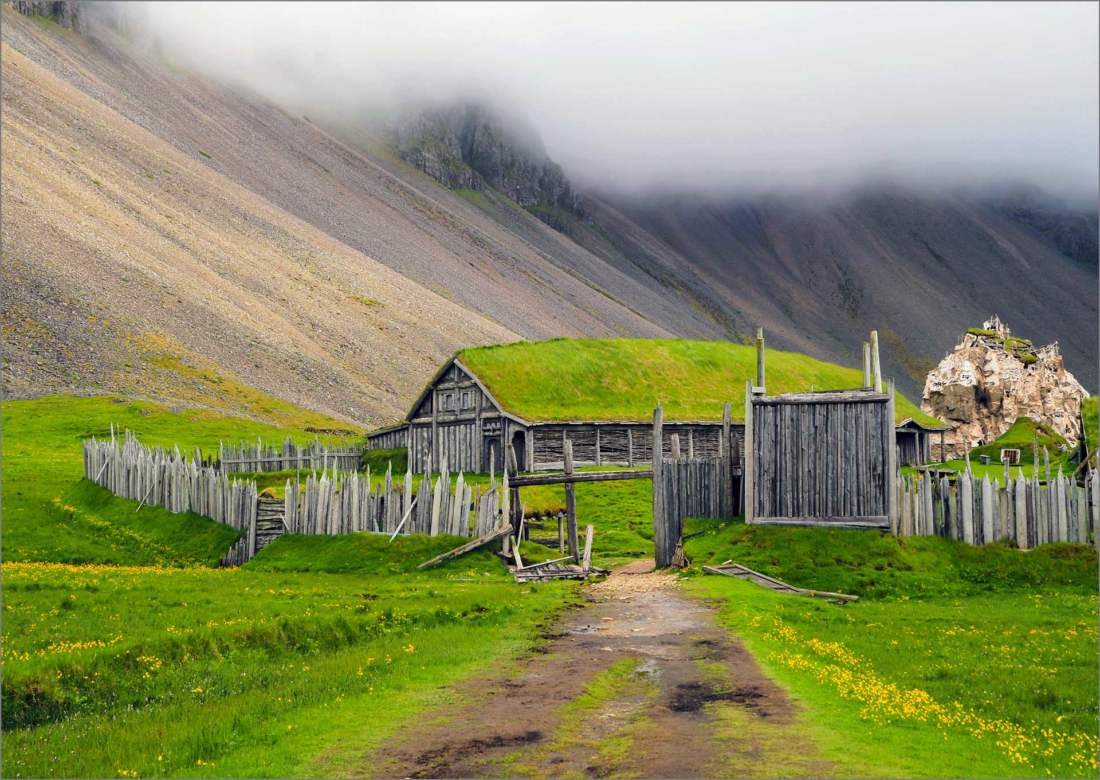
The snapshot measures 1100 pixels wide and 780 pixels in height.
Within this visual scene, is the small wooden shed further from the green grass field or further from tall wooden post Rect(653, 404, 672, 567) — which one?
tall wooden post Rect(653, 404, 672, 567)

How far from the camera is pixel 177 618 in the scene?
2255 cm

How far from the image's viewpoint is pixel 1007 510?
2864 cm

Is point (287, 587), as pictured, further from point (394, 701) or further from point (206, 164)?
point (206, 164)

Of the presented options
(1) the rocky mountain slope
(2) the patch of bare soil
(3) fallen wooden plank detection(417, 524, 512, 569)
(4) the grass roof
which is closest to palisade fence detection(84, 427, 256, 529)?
(3) fallen wooden plank detection(417, 524, 512, 569)

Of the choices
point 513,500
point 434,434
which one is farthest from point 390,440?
point 513,500

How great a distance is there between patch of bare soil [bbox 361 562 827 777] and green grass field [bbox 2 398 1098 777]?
56 centimetres

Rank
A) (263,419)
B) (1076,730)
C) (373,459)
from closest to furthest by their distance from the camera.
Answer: (1076,730) → (373,459) → (263,419)

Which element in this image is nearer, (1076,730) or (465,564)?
(1076,730)

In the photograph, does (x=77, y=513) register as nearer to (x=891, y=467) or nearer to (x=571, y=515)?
(x=571, y=515)

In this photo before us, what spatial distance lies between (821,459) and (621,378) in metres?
32.1

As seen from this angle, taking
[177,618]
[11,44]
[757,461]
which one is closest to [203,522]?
[177,618]

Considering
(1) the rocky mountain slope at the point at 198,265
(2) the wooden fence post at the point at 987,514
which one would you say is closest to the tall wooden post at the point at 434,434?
(2) the wooden fence post at the point at 987,514

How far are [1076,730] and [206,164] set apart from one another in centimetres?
17007

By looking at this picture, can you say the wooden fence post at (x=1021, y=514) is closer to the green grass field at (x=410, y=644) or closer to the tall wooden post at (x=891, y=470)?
the green grass field at (x=410, y=644)
